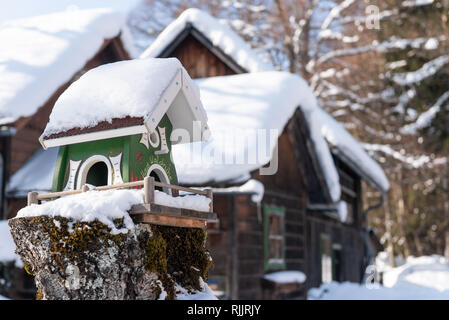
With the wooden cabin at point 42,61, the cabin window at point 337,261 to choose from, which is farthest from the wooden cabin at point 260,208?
the wooden cabin at point 42,61

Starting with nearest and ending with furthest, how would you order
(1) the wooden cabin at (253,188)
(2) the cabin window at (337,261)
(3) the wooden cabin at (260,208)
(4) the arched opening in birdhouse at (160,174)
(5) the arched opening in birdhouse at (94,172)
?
(5) the arched opening in birdhouse at (94,172), (4) the arched opening in birdhouse at (160,174), (1) the wooden cabin at (253,188), (3) the wooden cabin at (260,208), (2) the cabin window at (337,261)

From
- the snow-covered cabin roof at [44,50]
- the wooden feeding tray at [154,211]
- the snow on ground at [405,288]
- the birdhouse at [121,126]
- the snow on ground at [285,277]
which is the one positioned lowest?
the snow on ground at [405,288]

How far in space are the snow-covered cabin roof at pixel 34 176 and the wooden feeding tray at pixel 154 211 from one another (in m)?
5.91

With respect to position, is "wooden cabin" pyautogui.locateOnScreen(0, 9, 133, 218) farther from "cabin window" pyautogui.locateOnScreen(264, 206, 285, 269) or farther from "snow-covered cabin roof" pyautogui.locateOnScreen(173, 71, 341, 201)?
"cabin window" pyautogui.locateOnScreen(264, 206, 285, 269)

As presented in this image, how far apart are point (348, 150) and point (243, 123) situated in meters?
5.29

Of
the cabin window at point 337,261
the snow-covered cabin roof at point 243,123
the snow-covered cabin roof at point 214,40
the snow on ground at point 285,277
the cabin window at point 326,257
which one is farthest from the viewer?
the cabin window at point 337,261

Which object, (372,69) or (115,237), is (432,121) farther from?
(115,237)

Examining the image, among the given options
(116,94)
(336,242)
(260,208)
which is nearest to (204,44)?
(260,208)

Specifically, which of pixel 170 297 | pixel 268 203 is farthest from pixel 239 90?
pixel 170 297

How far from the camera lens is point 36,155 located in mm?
11602

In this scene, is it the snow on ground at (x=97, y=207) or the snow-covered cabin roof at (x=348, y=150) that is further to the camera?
the snow-covered cabin roof at (x=348, y=150)

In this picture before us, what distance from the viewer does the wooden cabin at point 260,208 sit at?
31.1ft

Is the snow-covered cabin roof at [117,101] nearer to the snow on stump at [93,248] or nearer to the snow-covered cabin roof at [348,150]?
the snow on stump at [93,248]

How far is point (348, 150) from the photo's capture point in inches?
541
